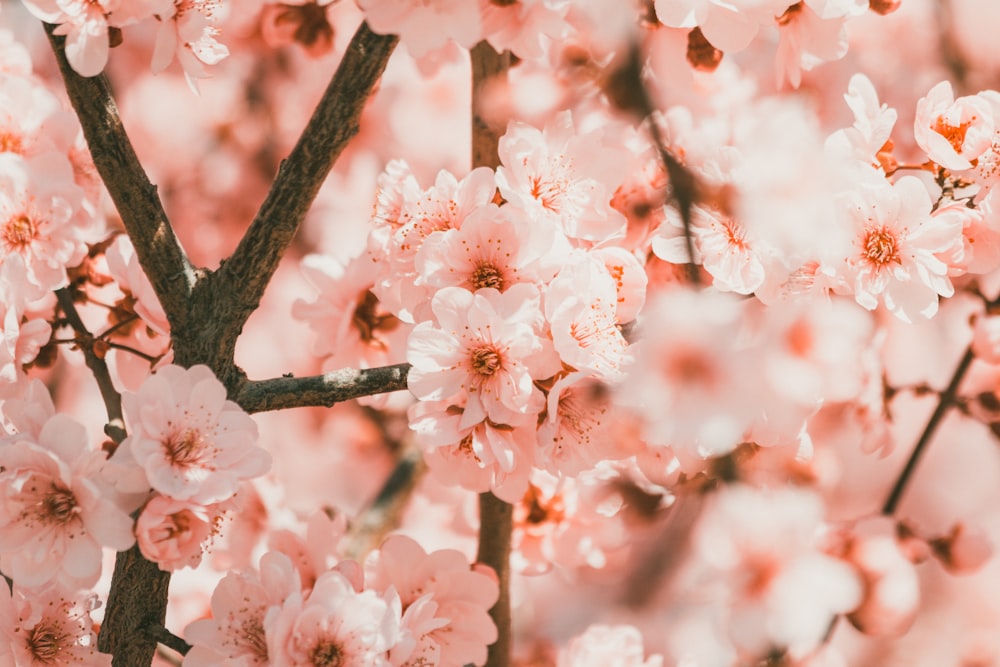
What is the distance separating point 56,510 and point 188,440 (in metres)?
0.12

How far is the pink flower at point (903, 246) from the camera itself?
0.75 m

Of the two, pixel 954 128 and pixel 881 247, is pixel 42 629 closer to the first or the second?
pixel 881 247

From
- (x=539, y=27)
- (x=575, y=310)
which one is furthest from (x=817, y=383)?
(x=539, y=27)

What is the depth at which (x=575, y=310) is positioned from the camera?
0.69 metres

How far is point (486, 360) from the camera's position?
2.31ft

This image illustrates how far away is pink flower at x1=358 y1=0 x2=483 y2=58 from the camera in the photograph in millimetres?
642

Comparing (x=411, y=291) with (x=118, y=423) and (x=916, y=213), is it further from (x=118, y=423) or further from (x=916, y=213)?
(x=916, y=213)

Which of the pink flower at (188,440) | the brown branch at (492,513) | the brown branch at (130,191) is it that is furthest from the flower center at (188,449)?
the brown branch at (492,513)

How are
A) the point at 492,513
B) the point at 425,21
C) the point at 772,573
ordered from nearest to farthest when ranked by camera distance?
the point at 772,573 < the point at 425,21 < the point at 492,513

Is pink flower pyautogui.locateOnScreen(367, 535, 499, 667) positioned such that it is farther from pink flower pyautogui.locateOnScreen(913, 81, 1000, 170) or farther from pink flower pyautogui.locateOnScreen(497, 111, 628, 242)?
pink flower pyautogui.locateOnScreen(913, 81, 1000, 170)

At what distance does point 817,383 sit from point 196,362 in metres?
0.43

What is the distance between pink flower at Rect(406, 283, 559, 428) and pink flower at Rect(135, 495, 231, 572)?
0.17 meters

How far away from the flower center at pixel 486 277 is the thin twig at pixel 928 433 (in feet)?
1.49

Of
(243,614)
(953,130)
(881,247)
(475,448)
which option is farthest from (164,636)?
(953,130)
